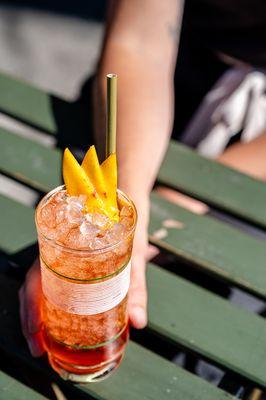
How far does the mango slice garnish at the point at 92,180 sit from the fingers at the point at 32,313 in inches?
10.4

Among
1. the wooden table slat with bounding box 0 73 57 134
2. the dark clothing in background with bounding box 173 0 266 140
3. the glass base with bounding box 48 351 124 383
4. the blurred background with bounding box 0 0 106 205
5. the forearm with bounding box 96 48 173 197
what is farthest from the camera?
the blurred background with bounding box 0 0 106 205

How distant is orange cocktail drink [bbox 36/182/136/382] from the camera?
33.2 inches

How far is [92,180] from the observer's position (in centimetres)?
85

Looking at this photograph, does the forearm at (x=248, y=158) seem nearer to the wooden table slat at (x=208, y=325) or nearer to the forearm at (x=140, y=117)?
the forearm at (x=140, y=117)

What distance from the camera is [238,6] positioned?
1.66 meters

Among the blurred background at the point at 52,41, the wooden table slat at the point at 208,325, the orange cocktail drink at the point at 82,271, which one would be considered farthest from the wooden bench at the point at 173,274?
the blurred background at the point at 52,41

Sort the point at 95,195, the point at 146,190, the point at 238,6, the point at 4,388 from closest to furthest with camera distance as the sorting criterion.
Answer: the point at 95,195 < the point at 4,388 < the point at 146,190 < the point at 238,6

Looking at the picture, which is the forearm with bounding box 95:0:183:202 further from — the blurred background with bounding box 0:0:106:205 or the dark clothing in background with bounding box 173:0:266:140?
the blurred background with bounding box 0:0:106:205

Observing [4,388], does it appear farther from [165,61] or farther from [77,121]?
[165,61]

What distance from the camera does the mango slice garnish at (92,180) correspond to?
2.74ft

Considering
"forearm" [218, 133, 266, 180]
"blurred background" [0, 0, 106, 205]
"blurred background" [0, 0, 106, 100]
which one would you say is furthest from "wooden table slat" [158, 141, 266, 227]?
"blurred background" [0, 0, 106, 100]

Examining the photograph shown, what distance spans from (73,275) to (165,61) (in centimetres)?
81

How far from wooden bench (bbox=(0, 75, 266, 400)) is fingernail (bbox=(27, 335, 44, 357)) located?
0.07 ft

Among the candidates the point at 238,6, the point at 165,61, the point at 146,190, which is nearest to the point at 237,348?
the point at 146,190
